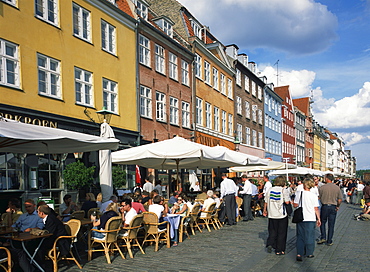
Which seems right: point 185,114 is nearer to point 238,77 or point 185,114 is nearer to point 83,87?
point 83,87

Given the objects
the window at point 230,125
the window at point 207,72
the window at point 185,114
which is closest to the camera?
the window at point 185,114

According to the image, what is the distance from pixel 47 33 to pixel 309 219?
472 inches

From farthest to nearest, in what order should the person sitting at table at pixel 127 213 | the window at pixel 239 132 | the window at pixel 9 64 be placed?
the window at pixel 239 132, the window at pixel 9 64, the person sitting at table at pixel 127 213

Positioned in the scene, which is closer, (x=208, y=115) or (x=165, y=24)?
(x=165, y=24)

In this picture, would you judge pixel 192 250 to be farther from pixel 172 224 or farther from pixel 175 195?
pixel 175 195

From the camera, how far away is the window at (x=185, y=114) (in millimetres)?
26203

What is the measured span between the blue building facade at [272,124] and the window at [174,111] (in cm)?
2446

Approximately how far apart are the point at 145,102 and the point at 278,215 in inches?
568

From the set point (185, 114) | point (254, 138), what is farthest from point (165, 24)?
point (254, 138)

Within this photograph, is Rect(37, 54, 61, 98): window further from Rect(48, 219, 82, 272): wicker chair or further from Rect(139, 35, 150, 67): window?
Rect(48, 219, 82, 272): wicker chair

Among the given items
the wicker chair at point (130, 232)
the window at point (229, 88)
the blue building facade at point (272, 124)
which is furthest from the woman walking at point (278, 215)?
the blue building facade at point (272, 124)

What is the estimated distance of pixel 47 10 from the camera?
1498cm

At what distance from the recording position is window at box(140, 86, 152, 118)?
70.0 feet

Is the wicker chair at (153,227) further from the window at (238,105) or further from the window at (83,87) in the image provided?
the window at (238,105)
